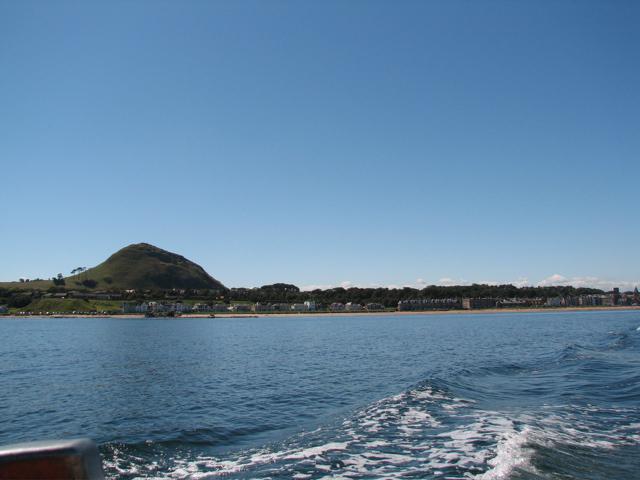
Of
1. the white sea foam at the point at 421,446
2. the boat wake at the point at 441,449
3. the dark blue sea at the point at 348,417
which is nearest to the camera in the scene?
the boat wake at the point at 441,449

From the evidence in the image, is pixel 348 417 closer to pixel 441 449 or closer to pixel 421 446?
pixel 421 446

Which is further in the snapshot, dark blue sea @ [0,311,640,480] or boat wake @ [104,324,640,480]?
dark blue sea @ [0,311,640,480]

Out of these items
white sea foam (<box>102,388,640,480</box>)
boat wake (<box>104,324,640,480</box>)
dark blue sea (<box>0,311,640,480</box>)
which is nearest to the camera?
boat wake (<box>104,324,640,480</box>)

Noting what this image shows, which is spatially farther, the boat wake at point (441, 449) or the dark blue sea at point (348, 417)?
the dark blue sea at point (348, 417)

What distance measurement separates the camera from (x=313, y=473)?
560 inches

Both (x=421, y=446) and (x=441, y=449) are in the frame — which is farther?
(x=421, y=446)

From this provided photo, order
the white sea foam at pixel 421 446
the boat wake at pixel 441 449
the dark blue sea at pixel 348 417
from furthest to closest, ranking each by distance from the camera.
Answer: the dark blue sea at pixel 348 417, the white sea foam at pixel 421 446, the boat wake at pixel 441 449

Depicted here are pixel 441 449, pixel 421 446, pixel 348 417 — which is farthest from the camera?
pixel 348 417

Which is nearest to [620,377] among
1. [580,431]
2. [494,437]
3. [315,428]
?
[580,431]

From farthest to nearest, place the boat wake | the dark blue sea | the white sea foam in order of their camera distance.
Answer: the dark blue sea, the white sea foam, the boat wake

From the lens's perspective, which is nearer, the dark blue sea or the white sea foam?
the white sea foam

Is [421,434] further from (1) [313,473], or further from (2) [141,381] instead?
(2) [141,381]

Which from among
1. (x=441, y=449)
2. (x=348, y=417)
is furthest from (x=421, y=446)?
(x=348, y=417)

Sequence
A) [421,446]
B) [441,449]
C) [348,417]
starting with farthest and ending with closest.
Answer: [348,417], [421,446], [441,449]
